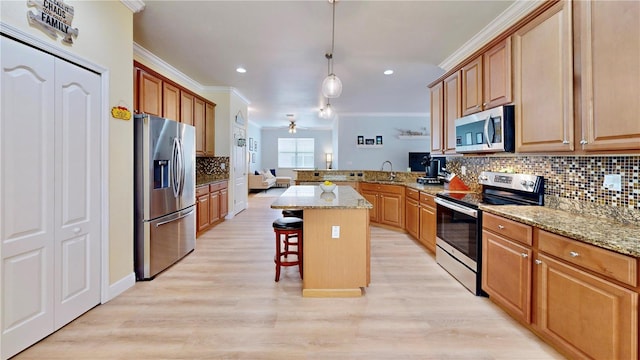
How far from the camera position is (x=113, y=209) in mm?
2516

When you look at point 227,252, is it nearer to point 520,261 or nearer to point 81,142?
point 81,142

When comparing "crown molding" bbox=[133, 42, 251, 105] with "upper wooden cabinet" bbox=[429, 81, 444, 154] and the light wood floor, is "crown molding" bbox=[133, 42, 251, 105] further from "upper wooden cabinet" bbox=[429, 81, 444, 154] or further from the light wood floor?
"upper wooden cabinet" bbox=[429, 81, 444, 154]

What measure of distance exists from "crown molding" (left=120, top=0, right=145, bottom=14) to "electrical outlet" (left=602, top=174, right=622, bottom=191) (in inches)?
156

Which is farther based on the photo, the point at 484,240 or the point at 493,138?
the point at 493,138

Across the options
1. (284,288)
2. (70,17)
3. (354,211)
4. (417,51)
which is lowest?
(284,288)

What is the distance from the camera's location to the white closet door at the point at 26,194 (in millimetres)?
1713

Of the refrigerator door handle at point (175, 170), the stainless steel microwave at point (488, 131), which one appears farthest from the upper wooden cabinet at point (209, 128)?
the stainless steel microwave at point (488, 131)

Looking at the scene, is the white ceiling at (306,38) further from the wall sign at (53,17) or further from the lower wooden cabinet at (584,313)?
the lower wooden cabinet at (584,313)

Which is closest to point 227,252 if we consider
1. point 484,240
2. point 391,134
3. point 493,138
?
point 484,240

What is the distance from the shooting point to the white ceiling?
2.72 metres

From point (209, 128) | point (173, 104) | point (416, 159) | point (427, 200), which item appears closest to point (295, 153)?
point (416, 159)

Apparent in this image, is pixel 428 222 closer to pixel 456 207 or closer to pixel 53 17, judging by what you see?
pixel 456 207

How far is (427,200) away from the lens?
12.4 feet

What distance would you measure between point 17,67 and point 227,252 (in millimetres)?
2715
